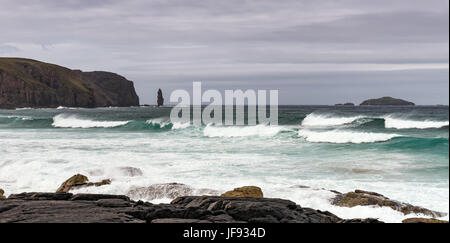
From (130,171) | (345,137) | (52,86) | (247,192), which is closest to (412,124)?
(345,137)

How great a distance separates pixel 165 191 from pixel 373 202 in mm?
4851

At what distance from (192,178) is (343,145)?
13.6m

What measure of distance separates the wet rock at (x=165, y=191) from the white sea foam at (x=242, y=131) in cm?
2048

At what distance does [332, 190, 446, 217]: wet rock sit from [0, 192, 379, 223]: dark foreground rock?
209 cm

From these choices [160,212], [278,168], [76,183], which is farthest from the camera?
[278,168]

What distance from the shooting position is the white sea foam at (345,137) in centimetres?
2652

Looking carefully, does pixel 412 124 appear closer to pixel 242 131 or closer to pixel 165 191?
pixel 242 131

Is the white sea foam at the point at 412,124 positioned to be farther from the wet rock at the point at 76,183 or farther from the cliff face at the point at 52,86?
the cliff face at the point at 52,86

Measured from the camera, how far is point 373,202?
383 inches

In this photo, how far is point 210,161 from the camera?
1730 centimetres

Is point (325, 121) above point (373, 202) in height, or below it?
below

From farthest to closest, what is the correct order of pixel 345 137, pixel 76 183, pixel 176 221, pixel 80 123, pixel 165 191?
pixel 80 123, pixel 345 137, pixel 76 183, pixel 165 191, pixel 176 221

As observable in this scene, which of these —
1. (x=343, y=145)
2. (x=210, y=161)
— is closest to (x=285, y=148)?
(x=343, y=145)

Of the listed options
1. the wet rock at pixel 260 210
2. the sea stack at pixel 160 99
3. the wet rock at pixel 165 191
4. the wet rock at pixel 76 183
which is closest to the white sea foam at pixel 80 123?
the wet rock at pixel 76 183
